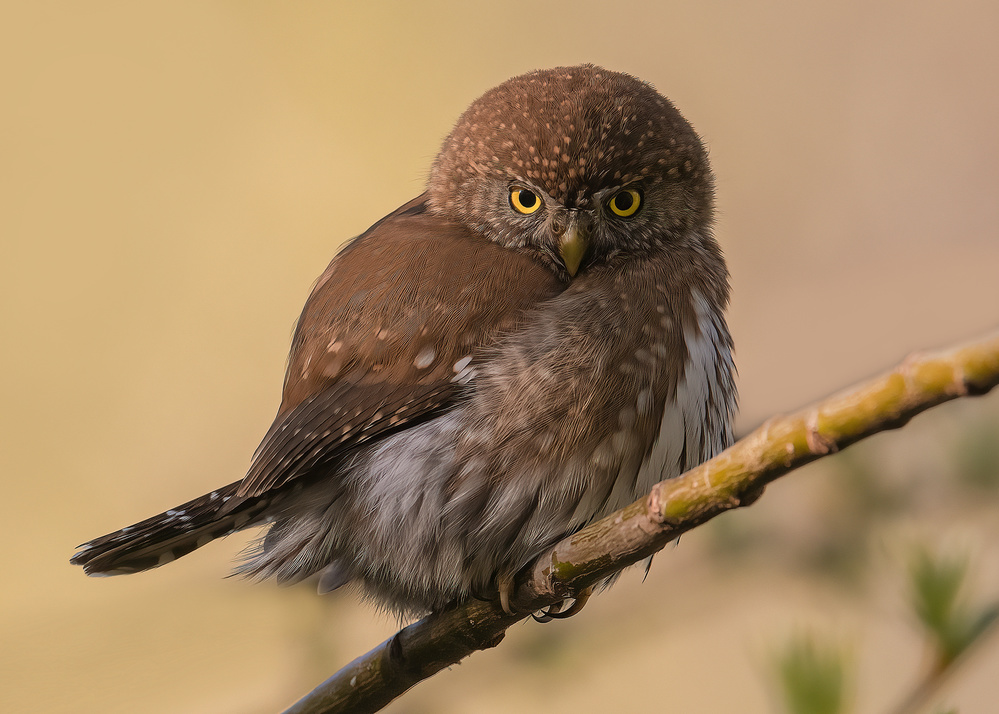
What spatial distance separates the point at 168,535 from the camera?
2.48 meters

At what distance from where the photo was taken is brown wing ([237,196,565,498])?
2477 mm

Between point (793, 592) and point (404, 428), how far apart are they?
1.05 m

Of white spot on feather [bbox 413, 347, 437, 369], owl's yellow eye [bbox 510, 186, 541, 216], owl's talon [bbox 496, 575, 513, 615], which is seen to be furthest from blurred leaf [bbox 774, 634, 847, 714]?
owl's yellow eye [bbox 510, 186, 541, 216]

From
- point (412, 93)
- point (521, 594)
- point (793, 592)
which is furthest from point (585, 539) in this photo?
point (412, 93)

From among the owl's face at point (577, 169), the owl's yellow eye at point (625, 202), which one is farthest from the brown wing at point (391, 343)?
the owl's yellow eye at point (625, 202)

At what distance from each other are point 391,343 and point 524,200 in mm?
594

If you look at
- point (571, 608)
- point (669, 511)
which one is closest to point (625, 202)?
point (571, 608)

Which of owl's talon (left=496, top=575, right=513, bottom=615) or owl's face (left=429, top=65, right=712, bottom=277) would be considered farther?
owl's face (left=429, top=65, right=712, bottom=277)

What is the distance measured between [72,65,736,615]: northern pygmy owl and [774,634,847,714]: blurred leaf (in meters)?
0.96

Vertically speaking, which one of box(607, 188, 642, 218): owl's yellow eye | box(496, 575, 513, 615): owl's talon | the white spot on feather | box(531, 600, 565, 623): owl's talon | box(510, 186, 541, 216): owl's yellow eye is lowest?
box(531, 600, 565, 623): owl's talon

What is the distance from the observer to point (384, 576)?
2.72m

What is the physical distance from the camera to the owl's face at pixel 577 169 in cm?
262

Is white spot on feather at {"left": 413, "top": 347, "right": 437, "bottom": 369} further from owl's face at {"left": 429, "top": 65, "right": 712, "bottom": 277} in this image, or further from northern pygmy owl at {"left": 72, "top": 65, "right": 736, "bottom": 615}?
owl's face at {"left": 429, "top": 65, "right": 712, "bottom": 277}

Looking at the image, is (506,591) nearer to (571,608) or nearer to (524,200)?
(571,608)
